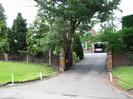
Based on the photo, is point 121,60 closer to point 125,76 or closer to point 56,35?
point 56,35

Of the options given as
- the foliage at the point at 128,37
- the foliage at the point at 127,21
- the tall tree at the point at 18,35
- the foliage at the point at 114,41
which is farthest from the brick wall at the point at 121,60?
the tall tree at the point at 18,35

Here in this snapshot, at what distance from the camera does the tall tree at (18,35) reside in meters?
60.0

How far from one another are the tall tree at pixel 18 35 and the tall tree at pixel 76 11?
12.3 m

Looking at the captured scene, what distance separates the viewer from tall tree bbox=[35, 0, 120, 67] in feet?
147

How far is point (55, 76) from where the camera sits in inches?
1594

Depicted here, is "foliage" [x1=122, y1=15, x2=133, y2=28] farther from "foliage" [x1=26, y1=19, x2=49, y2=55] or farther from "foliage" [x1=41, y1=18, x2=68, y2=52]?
"foliage" [x1=26, y1=19, x2=49, y2=55]

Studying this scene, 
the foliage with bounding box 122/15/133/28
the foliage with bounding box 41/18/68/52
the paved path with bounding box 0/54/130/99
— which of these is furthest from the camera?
the foliage with bounding box 41/18/68/52

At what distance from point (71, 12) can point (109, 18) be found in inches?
253

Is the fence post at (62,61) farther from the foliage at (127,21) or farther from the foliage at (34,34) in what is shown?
the foliage at (34,34)

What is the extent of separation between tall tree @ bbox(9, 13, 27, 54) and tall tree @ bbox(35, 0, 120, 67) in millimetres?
12259

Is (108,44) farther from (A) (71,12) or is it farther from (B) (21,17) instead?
(B) (21,17)

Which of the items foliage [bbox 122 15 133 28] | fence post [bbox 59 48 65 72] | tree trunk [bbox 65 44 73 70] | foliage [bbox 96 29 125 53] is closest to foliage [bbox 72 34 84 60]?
tree trunk [bbox 65 44 73 70]

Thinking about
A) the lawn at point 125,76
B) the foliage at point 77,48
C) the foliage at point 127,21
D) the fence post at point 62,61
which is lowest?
the lawn at point 125,76

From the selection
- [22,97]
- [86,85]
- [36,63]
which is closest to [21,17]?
[36,63]
